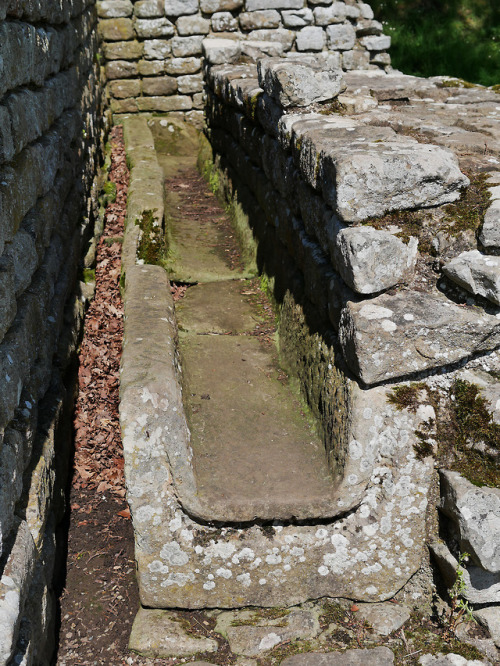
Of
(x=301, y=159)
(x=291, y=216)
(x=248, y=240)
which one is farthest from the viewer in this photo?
(x=248, y=240)

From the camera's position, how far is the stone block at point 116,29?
9.07 m

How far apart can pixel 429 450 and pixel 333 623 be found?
2.99 ft

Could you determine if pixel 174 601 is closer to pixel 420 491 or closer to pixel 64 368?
pixel 420 491

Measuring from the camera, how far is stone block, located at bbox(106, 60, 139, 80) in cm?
930

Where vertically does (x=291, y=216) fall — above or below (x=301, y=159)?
below

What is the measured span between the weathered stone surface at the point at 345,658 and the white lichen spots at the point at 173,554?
24.4 inches

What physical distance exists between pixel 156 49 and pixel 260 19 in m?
1.59

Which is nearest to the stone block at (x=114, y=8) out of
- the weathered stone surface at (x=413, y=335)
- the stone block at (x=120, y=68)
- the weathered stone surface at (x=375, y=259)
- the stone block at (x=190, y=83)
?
the stone block at (x=120, y=68)

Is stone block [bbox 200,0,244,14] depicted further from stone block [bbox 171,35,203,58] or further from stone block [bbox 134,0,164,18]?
stone block [bbox 134,0,164,18]

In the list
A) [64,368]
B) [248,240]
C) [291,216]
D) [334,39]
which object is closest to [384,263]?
[291,216]

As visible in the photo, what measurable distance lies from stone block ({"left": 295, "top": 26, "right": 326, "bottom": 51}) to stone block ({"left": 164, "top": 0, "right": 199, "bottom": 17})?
1584mm

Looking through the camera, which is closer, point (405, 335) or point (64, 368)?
point (405, 335)

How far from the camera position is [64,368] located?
393 centimetres

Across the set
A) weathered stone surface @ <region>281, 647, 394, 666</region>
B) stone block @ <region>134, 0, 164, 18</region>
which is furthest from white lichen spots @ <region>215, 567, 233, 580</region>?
stone block @ <region>134, 0, 164, 18</region>
